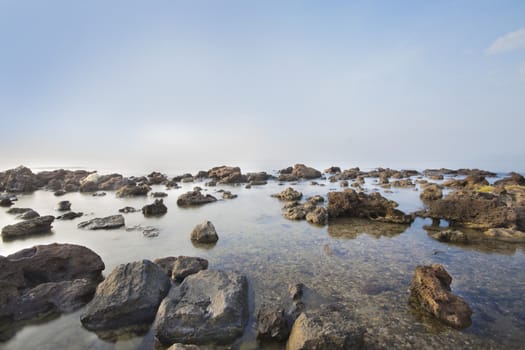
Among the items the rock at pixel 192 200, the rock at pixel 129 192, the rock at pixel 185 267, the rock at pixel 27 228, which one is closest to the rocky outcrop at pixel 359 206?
the rock at pixel 185 267

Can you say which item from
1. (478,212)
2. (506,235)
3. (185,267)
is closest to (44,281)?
(185,267)

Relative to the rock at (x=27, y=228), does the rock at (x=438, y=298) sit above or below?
above

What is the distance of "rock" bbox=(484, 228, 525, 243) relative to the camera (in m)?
13.0

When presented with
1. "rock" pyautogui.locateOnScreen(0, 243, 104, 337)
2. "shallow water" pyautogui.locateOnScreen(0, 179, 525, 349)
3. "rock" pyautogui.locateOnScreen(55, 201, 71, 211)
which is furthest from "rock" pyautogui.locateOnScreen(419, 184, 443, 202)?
"rock" pyautogui.locateOnScreen(55, 201, 71, 211)

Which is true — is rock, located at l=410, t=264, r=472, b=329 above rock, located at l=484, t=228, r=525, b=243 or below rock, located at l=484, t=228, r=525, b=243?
above

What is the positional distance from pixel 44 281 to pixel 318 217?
14.7 m

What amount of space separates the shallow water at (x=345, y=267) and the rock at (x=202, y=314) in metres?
0.40

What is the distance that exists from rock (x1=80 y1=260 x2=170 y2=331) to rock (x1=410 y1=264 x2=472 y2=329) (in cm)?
750

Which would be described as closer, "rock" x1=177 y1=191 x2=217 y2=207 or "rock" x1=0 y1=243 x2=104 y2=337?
"rock" x1=0 y1=243 x2=104 y2=337

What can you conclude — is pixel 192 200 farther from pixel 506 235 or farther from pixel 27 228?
pixel 506 235

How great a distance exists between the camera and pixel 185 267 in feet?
29.8

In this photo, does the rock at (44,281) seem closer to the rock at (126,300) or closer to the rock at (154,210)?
the rock at (126,300)

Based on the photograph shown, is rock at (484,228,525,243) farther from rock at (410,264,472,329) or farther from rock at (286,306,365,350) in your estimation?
rock at (286,306,365,350)

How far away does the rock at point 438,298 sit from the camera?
625 cm
